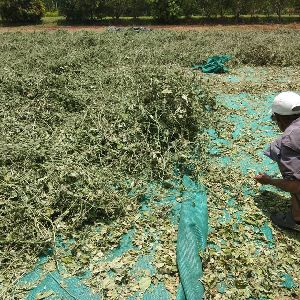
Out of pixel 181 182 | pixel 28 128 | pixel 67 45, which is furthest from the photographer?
pixel 67 45

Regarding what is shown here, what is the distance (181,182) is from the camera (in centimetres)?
419

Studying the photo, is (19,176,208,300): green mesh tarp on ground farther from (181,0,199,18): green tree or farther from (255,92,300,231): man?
(181,0,199,18): green tree

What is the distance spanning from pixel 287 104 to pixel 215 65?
273 inches

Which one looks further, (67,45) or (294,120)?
(67,45)

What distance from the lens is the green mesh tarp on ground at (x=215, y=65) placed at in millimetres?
9648

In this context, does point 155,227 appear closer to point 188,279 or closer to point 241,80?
point 188,279

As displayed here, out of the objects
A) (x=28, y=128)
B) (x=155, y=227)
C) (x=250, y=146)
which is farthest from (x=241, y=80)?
(x=155, y=227)

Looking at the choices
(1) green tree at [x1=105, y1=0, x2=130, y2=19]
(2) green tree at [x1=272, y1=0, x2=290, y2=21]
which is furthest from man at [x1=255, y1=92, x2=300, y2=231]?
(1) green tree at [x1=105, y1=0, x2=130, y2=19]

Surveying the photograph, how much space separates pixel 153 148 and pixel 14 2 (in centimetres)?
3154

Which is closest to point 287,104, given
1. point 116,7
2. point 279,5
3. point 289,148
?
point 289,148

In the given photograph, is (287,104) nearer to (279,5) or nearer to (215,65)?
(215,65)

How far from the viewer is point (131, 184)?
3963mm

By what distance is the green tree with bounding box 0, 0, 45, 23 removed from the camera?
31.1m

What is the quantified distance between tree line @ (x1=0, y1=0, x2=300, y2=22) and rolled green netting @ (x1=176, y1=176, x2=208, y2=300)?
91.4 ft
